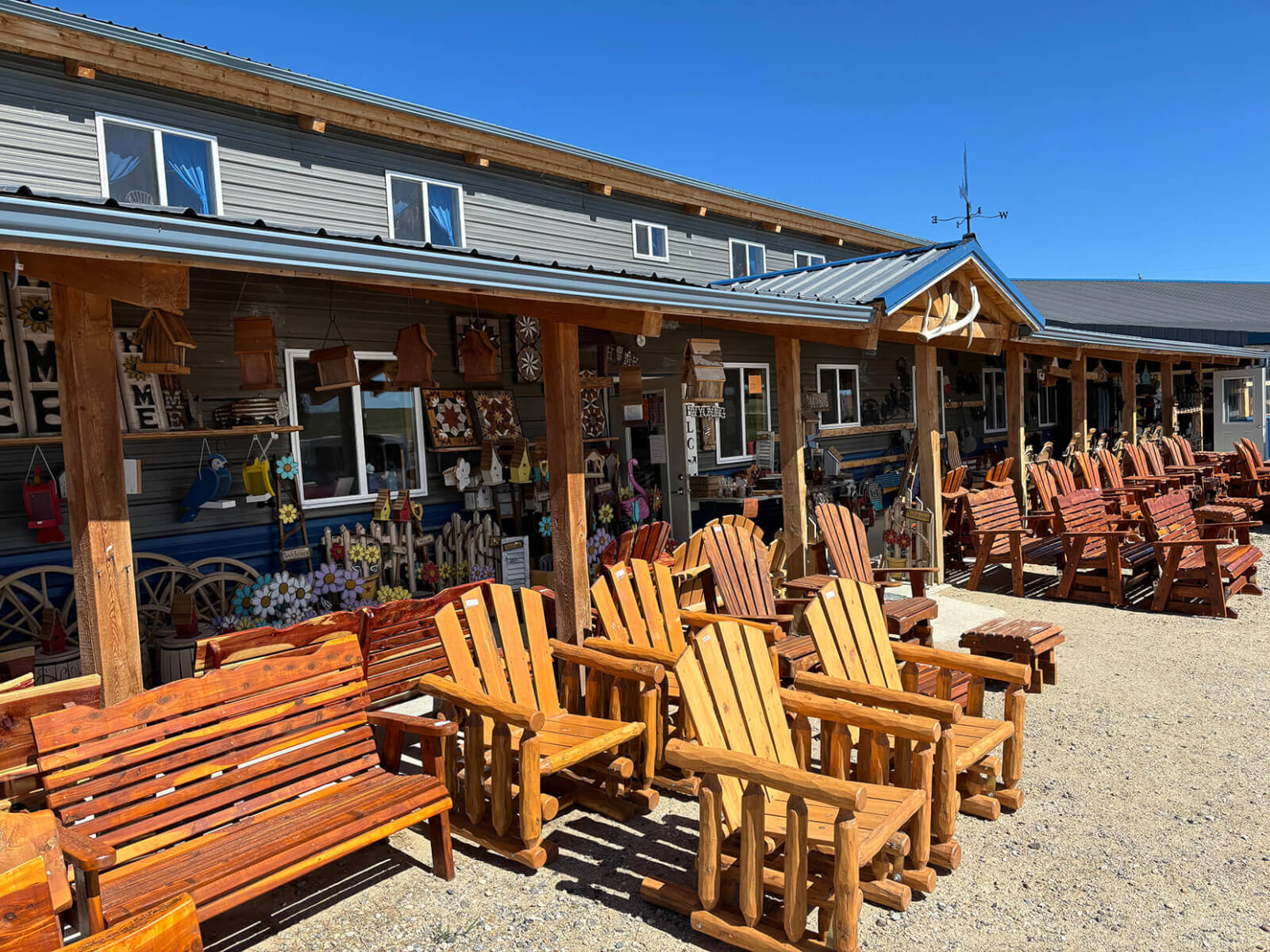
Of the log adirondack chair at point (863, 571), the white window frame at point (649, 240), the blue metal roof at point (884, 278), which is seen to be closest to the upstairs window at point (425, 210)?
the white window frame at point (649, 240)

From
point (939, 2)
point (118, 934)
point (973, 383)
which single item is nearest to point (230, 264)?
point (118, 934)

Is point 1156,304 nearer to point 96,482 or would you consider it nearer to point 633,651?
point 633,651

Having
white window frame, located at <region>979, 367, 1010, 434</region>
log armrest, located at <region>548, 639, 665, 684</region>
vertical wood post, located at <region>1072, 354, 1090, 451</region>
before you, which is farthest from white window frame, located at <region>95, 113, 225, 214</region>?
white window frame, located at <region>979, 367, 1010, 434</region>

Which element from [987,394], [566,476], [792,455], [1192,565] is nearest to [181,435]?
[566,476]

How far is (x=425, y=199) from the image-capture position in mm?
8391

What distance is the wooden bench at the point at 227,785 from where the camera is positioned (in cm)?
270

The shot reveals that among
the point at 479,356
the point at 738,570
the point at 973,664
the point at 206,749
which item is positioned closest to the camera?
the point at 206,749

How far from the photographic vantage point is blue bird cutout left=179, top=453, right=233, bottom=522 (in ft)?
20.1

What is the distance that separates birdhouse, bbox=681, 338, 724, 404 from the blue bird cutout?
10.6ft

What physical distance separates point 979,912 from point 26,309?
5.94 meters

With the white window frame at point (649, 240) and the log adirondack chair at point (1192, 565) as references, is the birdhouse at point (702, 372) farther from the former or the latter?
the white window frame at point (649, 240)

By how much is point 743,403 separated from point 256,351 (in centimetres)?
680

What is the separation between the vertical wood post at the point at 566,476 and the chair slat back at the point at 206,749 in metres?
1.65

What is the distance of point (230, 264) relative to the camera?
3.18 meters
